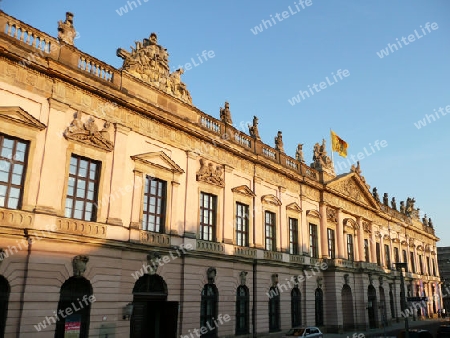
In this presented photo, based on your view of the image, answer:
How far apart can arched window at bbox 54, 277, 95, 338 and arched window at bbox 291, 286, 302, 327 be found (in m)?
17.0

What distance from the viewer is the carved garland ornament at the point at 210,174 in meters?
24.1

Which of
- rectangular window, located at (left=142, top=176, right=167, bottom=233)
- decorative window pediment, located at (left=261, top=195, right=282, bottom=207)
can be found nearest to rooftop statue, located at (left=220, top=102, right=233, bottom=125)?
decorative window pediment, located at (left=261, top=195, right=282, bottom=207)

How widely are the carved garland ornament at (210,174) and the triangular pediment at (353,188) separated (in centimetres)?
1432

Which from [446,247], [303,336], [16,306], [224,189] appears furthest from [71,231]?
[446,247]

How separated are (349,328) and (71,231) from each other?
90.3ft

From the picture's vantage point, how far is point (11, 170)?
632 inches

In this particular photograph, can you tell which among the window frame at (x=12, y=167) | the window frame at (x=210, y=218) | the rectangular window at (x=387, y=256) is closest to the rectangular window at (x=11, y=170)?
the window frame at (x=12, y=167)

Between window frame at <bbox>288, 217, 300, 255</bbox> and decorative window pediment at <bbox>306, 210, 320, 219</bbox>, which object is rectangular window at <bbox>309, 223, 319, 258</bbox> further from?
window frame at <bbox>288, 217, 300, 255</bbox>

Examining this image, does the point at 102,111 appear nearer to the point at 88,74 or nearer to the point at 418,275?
the point at 88,74

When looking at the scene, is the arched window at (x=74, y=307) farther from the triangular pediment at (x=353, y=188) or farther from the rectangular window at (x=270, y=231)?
the triangular pediment at (x=353, y=188)

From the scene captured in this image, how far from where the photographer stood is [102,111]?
19516 millimetres

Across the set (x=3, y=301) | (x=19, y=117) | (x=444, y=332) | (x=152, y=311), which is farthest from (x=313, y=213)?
(x=3, y=301)

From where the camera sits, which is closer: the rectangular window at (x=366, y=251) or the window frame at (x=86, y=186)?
the window frame at (x=86, y=186)

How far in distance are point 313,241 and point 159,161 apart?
17.7 m
